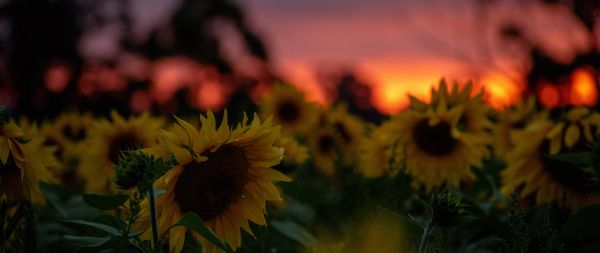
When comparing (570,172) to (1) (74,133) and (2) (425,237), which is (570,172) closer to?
(2) (425,237)

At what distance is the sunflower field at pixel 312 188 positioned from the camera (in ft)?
6.33

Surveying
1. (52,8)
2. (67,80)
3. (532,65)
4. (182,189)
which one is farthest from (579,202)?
(52,8)

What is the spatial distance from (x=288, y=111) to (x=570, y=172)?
12.5ft

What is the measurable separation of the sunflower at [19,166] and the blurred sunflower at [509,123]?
272cm

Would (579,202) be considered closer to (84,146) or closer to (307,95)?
(84,146)

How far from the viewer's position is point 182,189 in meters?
2.12

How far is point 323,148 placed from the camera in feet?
17.6

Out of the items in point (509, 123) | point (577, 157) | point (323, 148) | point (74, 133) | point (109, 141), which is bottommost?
point (74, 133)

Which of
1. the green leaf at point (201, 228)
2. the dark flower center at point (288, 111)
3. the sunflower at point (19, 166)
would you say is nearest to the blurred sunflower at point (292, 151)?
the sunflower at point (19, 166)

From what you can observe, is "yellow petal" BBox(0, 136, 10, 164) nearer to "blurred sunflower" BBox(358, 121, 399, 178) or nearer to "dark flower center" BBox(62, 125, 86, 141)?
"blurred sunflower" BBox(358, 121, 399, 178)

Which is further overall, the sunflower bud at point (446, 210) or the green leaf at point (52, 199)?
the green leaf at point (52, 199)

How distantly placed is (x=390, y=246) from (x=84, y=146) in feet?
9.85

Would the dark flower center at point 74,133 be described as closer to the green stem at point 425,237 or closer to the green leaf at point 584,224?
the green leaf at point 584,224

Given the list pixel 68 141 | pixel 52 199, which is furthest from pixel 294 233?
pixel 68 141
